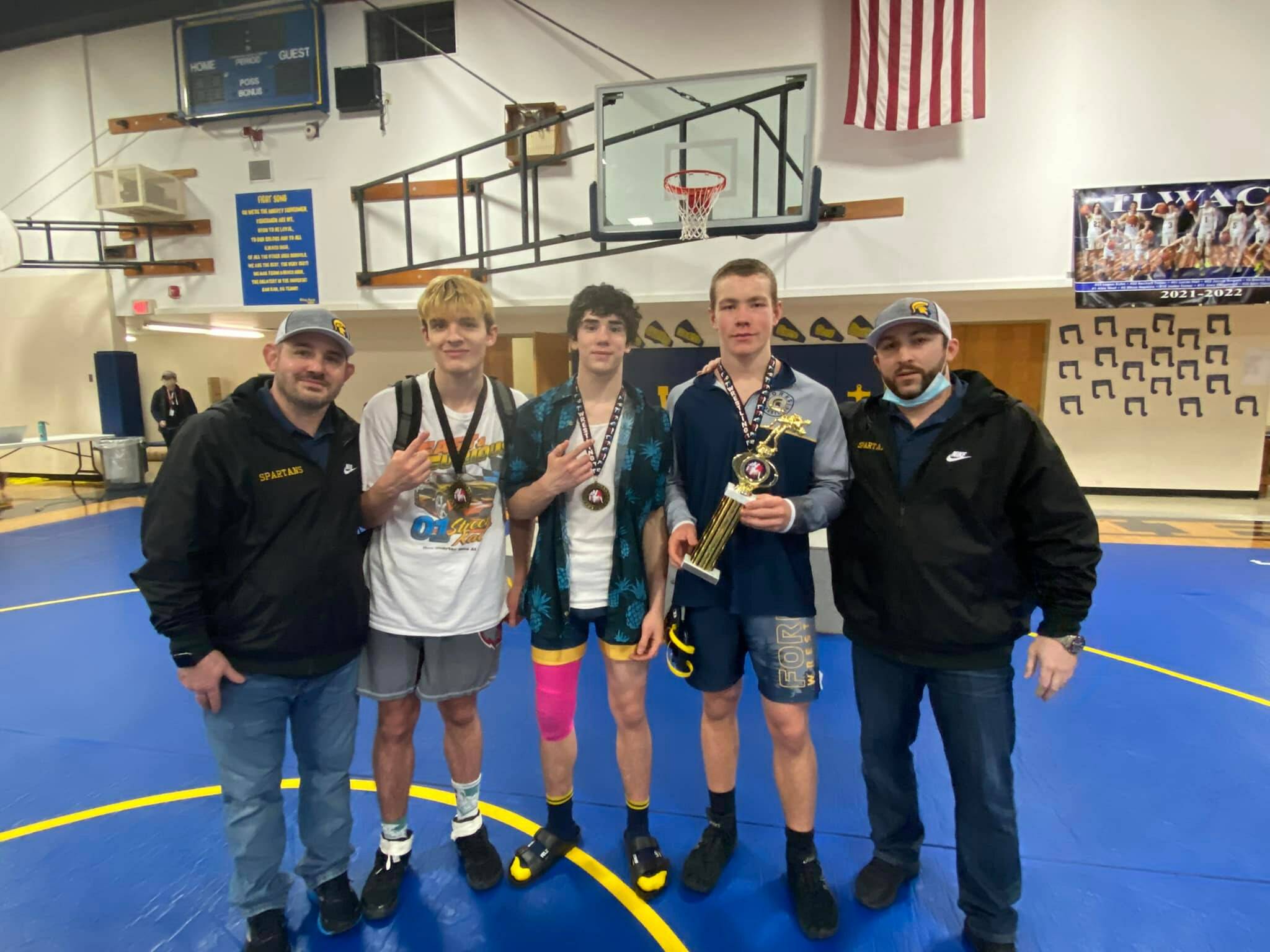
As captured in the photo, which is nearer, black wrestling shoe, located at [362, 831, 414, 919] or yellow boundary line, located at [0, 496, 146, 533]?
black wrestling shoe, located at [362, 831, 414, 919]

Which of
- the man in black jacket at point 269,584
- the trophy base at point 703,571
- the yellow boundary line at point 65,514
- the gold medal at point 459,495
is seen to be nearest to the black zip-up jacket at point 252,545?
the man in black jacket at point 269,584

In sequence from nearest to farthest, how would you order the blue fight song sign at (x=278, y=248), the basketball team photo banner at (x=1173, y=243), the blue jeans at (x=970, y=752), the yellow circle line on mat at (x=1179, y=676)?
the blue jeans at (x=970, y=752), the yellow circle line on mat at (x=1179, y=676), the basketball team photo banner at (x=1173, y=243), the blue fight song sign at (x=278, y=248)

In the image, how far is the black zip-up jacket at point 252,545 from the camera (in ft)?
5.72

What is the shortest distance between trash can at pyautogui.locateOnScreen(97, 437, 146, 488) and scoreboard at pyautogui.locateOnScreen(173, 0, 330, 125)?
4.94 meters

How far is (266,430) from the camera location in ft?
6.06

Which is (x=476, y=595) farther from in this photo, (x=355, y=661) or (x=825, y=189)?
(x=825, y=189)

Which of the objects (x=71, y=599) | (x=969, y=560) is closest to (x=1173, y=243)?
(x=969, y=560)

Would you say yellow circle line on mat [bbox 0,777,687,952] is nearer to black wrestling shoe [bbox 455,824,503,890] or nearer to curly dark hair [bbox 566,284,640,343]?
black wrestling shoe [bbox 455,824,503,890]

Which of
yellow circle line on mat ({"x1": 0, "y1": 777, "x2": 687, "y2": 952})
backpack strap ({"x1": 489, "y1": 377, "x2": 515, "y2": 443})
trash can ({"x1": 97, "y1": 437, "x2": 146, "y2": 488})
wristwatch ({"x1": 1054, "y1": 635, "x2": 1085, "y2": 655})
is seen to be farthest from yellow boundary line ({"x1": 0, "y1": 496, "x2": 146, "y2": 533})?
wristwatch ({"x1": 1054, "y1": 635, "x2": 1085, "y2": 655})

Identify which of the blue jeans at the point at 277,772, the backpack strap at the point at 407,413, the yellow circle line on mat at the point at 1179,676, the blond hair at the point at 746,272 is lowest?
the yellow circle line on mat at the point at 1179,676

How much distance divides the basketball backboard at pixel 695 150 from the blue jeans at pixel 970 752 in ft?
16.5

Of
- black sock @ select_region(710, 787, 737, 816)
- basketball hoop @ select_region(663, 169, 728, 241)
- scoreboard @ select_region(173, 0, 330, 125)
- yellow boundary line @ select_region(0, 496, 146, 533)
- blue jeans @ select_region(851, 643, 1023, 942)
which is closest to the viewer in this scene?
blue jeans @ select_region(851, 643, 1023, 942)

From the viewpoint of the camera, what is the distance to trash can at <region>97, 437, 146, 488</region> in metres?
9.83

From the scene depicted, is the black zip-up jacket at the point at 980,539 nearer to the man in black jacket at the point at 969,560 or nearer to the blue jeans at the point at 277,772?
the man in black jacket at the point at 969,560
